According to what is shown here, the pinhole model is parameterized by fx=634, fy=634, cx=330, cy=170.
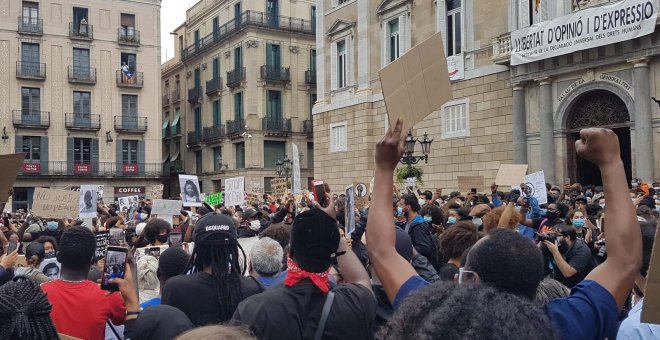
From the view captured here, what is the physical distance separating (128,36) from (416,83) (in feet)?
137

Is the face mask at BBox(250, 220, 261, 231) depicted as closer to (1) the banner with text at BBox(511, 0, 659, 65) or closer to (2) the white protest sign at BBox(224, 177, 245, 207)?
(2) the white protest sign at BBox(224, 177, 245, 207)

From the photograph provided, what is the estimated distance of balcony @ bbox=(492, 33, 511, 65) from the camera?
1894 cm

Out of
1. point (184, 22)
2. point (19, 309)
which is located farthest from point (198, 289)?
point (184, 22)

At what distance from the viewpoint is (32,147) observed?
39.1 metres

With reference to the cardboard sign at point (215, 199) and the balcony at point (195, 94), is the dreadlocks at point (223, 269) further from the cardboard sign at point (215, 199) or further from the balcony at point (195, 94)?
the balcony at point (195, 94)

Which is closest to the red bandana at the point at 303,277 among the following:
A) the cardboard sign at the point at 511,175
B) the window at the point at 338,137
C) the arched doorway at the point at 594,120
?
the cardboard sign at the point at 511,175

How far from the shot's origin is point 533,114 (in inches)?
749

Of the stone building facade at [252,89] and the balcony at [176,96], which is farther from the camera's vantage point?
the balcony at [176,96]

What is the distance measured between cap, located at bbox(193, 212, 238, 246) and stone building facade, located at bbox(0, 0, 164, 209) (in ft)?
126

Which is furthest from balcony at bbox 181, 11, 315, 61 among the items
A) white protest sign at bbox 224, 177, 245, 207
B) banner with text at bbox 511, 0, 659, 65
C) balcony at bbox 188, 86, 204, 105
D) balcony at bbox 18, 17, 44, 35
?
white protest sign at bbox 224, 177, 245, 207

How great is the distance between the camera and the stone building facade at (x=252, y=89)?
4000cm

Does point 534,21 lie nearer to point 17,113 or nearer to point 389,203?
point 389,203

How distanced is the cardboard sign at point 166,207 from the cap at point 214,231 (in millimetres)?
7852

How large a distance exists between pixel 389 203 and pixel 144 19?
43.5 meters
